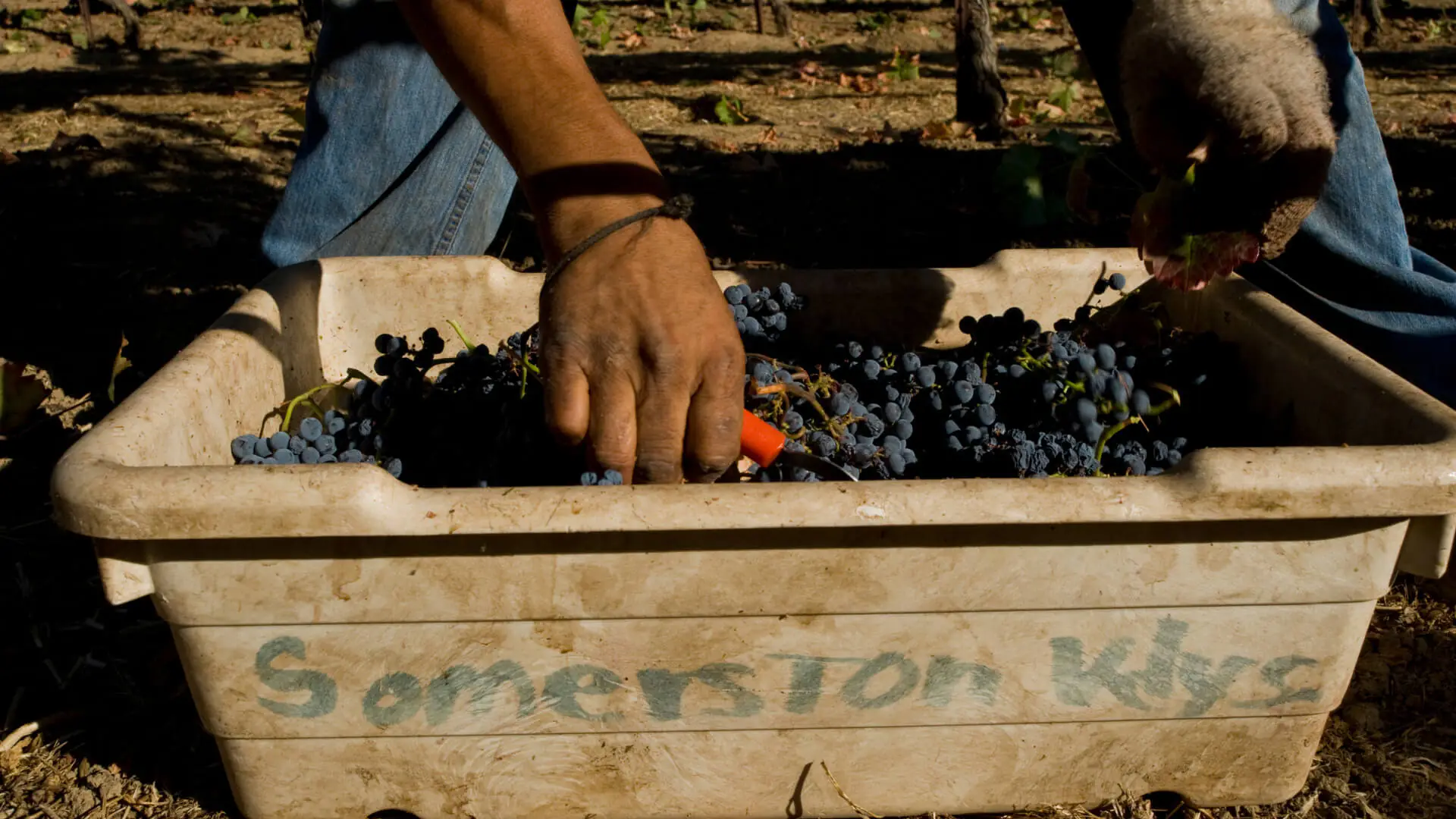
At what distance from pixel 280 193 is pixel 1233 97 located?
4.07 m

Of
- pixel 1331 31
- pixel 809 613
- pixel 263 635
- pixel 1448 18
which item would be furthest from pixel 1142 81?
pixel 1448 18

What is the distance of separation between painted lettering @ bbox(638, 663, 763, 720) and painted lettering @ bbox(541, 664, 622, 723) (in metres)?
0.04

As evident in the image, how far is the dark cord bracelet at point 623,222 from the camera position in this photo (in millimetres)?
1331

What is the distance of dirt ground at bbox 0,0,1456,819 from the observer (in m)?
1.76

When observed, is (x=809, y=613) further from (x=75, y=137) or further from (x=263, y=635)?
(x=75, y=137)

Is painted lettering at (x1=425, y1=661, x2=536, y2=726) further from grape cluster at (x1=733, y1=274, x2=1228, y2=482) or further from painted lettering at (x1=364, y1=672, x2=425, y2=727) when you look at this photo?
grape cluster at (x1=733, y1=274, x2=1228, y2=482)

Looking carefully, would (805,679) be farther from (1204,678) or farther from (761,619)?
(1204,678)

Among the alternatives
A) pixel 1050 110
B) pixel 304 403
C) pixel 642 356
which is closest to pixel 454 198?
pixel 304 403

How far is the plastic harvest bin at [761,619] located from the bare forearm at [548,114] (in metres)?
0.38

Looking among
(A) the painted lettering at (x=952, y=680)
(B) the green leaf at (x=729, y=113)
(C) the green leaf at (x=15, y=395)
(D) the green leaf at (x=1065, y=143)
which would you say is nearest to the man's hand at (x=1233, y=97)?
(A) the painted lettering at (x=952, y=680)

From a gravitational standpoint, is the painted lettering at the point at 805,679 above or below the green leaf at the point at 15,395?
above

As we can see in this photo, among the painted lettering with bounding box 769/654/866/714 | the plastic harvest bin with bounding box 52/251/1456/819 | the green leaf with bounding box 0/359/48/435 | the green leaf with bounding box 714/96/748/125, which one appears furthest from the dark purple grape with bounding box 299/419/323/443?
the green leaf with bounding box 714/96/748/125

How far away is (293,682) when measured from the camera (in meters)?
1.37

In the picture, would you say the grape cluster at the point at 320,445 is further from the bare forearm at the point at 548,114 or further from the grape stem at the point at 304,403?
the bare forearm at the point at 548,114
